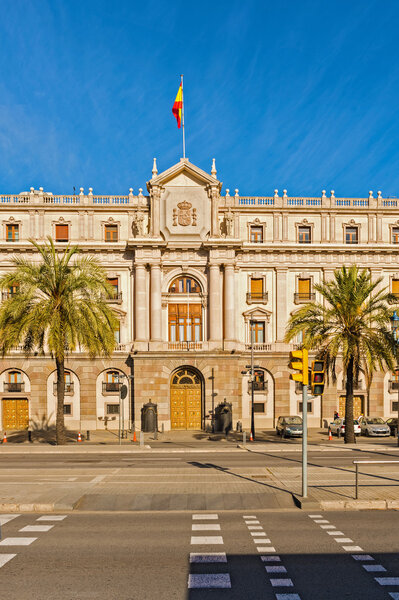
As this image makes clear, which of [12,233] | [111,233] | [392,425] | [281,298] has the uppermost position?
[111,233]

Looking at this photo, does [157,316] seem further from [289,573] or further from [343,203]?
[289,573]

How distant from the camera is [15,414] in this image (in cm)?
4362

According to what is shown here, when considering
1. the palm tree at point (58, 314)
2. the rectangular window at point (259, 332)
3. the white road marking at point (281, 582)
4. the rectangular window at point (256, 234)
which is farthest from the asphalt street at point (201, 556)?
the rectangular window at point (256, 234)

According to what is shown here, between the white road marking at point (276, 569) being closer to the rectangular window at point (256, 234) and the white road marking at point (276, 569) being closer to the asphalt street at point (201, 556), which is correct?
the asphalt street at point (201, 556)

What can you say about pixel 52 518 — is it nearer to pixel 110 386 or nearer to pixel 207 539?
pixel 207 539

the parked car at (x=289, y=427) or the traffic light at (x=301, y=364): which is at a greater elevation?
the traffic light at (x=301, y=364)

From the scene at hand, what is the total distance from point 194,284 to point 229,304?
3.68 m

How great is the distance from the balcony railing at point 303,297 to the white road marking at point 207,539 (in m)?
34.5

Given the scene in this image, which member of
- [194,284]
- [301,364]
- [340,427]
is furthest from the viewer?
[194,284]

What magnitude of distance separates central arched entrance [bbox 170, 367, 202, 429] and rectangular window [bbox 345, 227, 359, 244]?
18504mm

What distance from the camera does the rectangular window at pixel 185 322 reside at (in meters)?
44.6

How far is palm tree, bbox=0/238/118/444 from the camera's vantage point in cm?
3106

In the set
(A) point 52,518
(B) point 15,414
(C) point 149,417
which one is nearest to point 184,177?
(C) point 149,417

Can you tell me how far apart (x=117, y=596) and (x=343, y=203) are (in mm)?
43145
